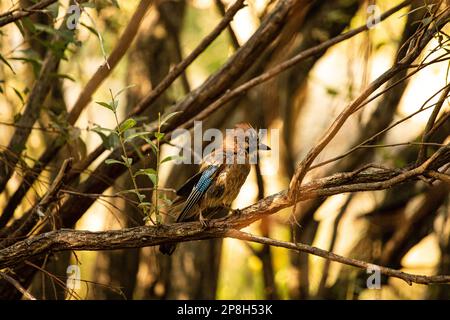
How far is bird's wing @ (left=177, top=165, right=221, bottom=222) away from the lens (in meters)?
4.33

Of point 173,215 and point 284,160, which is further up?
point 284,160

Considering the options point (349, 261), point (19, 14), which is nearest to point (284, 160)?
point (19, 14)

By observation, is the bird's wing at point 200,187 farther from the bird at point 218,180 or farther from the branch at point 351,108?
the branch at point 351,108

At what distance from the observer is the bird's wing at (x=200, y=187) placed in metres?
4.33

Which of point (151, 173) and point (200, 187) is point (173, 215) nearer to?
point (200, 187)

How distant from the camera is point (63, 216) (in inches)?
188

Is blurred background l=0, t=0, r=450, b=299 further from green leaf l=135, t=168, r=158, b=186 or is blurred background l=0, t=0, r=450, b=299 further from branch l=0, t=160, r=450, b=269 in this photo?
green leaf l=135, t=168, r=158, b=186

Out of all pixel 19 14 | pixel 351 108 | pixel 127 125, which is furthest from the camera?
pixel 19 14

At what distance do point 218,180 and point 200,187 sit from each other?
17cm

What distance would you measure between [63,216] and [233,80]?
147 centimetres

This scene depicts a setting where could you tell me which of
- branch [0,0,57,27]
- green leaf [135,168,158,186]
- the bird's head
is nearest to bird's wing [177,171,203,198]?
the bird's head

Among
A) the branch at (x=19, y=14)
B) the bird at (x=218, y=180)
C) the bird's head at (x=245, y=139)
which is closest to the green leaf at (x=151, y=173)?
the bird at (x=218, y=180)

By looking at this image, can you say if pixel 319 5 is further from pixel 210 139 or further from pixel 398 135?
pixel 398 135

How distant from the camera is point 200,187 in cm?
444
